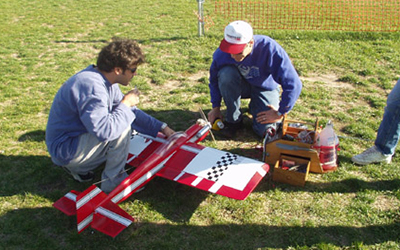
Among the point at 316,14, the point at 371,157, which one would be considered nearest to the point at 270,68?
the point at 371,157

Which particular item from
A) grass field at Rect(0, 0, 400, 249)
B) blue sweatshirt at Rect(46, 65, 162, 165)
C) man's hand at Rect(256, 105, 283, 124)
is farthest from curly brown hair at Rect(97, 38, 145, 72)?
man's hand at Rect(256, 105, 283, 124)

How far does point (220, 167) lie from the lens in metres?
4.38

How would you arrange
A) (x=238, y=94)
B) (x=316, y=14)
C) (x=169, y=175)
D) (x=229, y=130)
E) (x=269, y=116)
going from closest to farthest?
1. (x=169, y=175)
2. (x=269, y=116)
3. (x=238, y=94)
4. (x=229, y=130)
5. (x=316, y=14)

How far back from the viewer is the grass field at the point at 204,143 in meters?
3.89

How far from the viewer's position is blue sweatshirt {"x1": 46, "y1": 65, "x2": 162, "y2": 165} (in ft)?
12.3

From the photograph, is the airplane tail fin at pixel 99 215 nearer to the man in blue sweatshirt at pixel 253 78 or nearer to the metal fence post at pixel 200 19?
the man in blue sweatshirt at pixel 253 78

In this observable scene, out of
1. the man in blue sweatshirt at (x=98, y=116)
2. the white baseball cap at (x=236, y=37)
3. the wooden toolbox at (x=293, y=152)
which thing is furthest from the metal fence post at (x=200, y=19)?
the man in blue sweatshirt at (x=98, y=116)

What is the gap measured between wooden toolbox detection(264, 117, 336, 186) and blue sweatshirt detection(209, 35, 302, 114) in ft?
1.23

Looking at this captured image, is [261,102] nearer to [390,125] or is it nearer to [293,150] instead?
[293,150]

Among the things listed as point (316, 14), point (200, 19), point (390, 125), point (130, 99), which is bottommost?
point (316, 14)

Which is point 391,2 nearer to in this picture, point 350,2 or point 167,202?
point 350,2

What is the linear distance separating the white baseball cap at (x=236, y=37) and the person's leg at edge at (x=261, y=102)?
43.8 inches

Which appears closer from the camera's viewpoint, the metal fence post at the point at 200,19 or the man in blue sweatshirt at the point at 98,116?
the man in blue sweatshirt at the point at 98,116

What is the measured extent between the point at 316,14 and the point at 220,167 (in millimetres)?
10485
